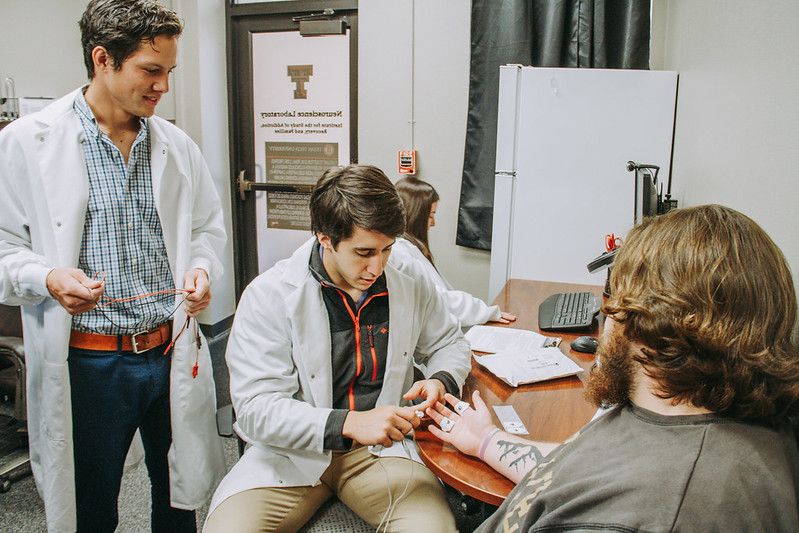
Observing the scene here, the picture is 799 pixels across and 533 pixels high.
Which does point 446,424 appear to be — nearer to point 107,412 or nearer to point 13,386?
point 107,412

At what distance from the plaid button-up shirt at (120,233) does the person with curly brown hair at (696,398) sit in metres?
1.14

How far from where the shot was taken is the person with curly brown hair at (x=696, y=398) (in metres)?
0.62

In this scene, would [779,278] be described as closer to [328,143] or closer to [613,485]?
[613,485]

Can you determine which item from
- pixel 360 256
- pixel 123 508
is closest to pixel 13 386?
pixel 123 508

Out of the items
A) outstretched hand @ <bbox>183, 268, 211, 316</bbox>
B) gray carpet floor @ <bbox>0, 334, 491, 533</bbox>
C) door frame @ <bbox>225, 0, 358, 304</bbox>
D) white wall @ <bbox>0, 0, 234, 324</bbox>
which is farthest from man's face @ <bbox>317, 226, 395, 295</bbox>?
white wall @ <bbox>0, 0, 234, 324</bbox>

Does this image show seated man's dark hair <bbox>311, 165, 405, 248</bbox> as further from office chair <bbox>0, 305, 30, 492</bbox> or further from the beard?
office chair <bbox>0, 305, 30, 492</bbox>

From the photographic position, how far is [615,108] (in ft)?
8.40

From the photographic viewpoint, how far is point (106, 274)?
1437 millimetres

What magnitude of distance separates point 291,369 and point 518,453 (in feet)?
1.83

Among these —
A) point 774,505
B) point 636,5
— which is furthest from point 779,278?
point 636,5

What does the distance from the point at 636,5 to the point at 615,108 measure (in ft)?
2.54

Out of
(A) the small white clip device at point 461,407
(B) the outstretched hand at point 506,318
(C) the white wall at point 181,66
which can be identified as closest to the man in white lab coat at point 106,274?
(A) the small white clip device at point 461,407

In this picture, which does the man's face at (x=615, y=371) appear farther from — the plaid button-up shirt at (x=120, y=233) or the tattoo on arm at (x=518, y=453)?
the plaid button-up shirt at (x=120, y=233)

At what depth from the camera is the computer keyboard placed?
1.89 metres
